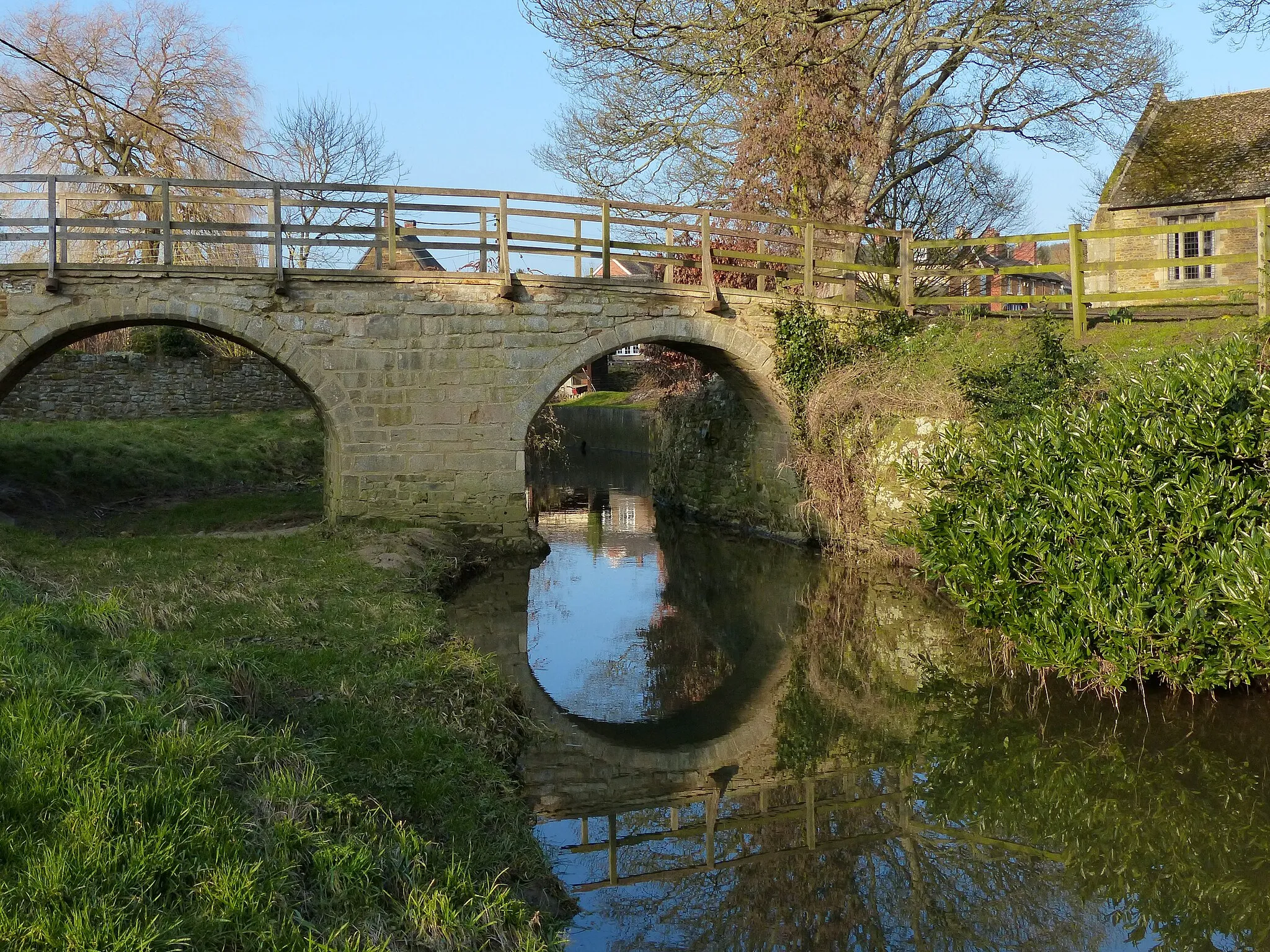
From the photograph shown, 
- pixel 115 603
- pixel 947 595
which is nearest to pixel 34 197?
pixel 115 603

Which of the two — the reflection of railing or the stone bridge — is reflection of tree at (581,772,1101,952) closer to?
the reflection of railing

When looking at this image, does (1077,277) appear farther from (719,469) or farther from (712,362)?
(719,469)

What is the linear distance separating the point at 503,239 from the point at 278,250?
2724 mm

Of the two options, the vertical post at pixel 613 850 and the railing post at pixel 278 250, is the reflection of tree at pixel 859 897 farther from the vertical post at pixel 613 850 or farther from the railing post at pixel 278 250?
the railing post at pixel 278 250

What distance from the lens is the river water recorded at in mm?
5242

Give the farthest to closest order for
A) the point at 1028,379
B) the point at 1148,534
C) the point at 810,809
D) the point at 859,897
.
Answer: the point at 1028,379
the point at 1148,534
the point at 810,809
the point at 859,897

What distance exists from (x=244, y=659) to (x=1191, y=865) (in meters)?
5.17

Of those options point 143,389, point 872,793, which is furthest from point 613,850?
point 143,389

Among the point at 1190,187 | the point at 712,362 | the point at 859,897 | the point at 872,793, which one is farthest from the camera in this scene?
the point at 1190,187

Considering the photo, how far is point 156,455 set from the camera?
20.6 m

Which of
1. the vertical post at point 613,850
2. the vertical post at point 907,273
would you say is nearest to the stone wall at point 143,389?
the vertical post at point 907,273

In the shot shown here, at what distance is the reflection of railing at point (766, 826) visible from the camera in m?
5.78

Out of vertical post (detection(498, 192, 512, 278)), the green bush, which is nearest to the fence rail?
vertical post (detection(498, 192, 512, 278))

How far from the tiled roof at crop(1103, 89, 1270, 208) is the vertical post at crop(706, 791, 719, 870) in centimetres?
2042
